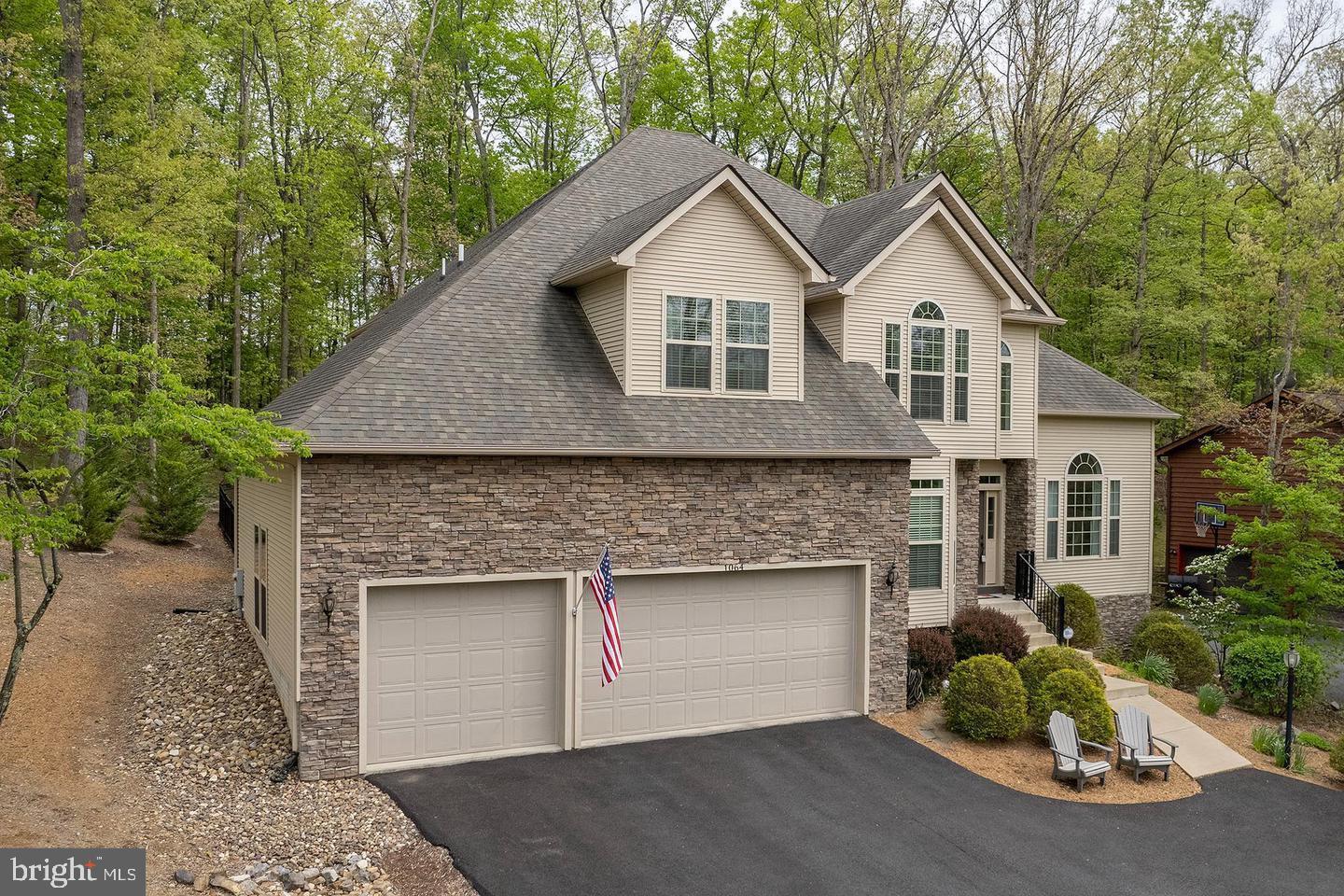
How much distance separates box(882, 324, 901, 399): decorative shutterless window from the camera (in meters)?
15.9

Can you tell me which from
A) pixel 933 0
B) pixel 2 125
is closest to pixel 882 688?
pixel 933 0

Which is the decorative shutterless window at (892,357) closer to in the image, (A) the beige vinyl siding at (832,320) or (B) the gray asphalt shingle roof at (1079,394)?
(A) the beige vinyl siding at (832,320)

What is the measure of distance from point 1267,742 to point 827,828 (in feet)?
26.3

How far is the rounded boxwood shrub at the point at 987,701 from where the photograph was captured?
41.3ft

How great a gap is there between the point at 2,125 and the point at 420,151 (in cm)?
1276

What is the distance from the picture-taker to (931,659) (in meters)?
14.6

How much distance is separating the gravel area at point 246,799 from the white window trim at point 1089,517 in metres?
15.9

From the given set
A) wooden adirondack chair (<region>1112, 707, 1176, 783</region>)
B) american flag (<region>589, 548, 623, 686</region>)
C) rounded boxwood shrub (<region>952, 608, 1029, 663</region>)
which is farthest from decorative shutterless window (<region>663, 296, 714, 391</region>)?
wooden adirondack chair (<region>1112, 707, 1176, 783</region>)

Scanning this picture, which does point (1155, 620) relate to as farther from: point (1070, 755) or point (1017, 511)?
point (1070, 755)

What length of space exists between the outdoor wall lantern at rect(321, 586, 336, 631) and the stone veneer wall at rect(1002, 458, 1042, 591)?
14.2 m

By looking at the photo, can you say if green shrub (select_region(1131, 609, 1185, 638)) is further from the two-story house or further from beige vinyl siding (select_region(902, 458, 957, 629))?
beige vinyl siding (select_region(902, 458, 957, 629))

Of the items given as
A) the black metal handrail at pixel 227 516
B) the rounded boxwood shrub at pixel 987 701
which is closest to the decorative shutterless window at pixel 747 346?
the rounded boxwood shrub at pixel 987 701

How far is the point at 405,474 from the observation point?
10.8 metres

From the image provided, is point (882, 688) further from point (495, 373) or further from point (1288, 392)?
point (1288, 392)
